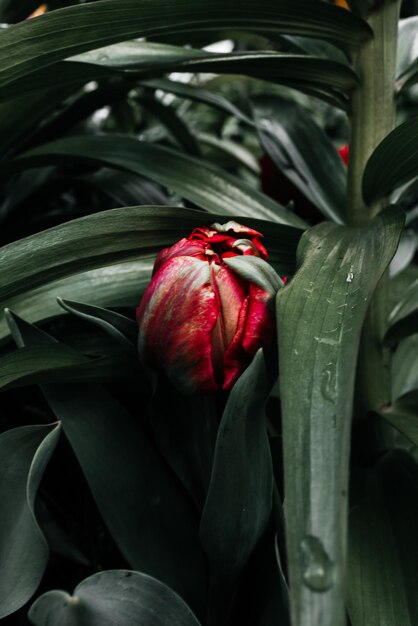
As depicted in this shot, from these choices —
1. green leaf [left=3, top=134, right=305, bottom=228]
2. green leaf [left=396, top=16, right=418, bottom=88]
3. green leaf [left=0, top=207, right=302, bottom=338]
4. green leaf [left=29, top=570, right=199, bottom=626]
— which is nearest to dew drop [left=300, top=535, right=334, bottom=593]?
green leaf [left=29, top=570, right=199, bottom=626]

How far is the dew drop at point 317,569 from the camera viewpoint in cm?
22

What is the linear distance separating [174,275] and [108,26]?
16 centimetres

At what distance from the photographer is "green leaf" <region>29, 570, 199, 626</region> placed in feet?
0.98

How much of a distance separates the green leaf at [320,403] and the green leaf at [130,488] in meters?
0.14

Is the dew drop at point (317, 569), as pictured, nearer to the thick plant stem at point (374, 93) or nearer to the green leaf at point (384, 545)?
the green leaf at point (384, 545)

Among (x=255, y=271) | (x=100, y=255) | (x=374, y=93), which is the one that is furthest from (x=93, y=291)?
(x=374, y=93)

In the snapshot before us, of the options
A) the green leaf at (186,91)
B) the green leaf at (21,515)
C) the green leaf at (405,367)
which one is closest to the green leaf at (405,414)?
the green leaf at (405,367)

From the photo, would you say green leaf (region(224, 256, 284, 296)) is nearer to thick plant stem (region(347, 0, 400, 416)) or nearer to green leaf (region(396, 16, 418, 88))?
thick plant stem (region(347, 0, 400, 416))

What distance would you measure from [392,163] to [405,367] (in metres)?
0.26

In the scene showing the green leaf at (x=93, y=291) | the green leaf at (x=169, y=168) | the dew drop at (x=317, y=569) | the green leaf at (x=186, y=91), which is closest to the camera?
the dew drop at (x=317, y=569)

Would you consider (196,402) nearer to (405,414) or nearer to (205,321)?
(205,321)

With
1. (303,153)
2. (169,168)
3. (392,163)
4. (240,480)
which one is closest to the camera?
(240,480)

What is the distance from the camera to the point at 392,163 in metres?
0.44

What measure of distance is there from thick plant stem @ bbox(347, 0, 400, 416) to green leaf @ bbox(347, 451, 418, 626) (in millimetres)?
61
